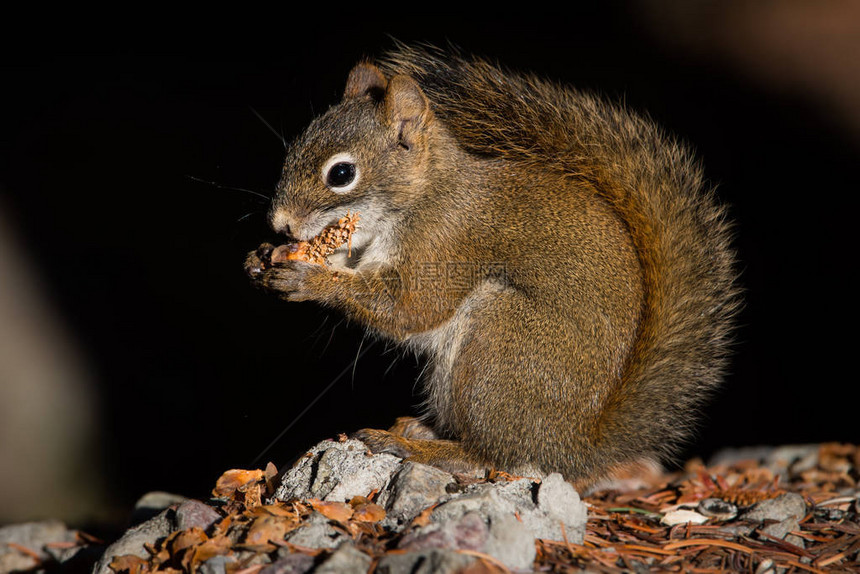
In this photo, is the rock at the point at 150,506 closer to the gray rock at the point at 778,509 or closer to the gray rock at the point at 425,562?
the gray rock at the point at 425,562

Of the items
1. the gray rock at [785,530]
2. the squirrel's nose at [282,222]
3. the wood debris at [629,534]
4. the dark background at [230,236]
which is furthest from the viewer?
the dark background at [230,236]

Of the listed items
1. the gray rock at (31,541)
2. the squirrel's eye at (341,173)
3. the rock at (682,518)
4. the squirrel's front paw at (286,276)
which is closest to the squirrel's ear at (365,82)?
the squirrel's eye at (341,173)

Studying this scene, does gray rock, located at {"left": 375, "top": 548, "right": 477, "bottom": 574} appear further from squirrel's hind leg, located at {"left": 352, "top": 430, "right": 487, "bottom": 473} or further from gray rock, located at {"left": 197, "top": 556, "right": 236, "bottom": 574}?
squirrel's hind leg, located at {"left": 352, "top": 430, "right": 487, "bottom": 473}

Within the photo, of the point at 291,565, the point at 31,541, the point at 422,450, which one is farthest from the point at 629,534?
the point at 31,541

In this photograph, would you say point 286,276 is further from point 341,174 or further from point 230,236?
point 230,236

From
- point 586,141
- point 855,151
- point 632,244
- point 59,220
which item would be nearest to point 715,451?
point 855,151

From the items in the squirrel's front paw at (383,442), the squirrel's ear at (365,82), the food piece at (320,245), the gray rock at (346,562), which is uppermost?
the squirrel's ear at (365,82)
